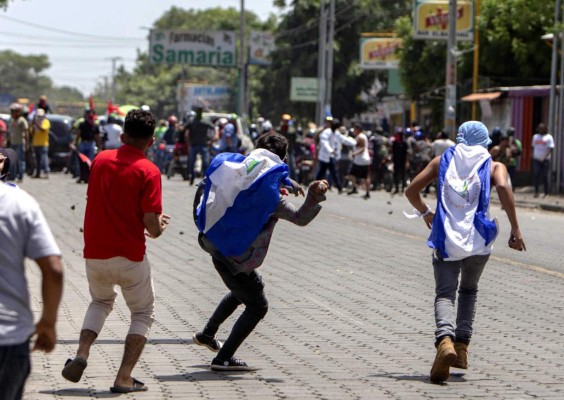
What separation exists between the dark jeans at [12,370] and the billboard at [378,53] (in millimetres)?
53246

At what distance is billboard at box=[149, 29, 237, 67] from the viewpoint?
232 ft

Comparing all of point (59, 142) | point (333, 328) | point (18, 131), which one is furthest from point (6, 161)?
point (59, 142)

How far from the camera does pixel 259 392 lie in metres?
7.72

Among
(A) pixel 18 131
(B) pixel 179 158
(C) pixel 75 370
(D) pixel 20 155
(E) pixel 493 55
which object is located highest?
(E) pixel 493 55

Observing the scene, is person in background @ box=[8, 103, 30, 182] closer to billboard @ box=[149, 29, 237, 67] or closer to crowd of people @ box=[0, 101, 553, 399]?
crowd of people @ box=[0, 101, 553, 399]

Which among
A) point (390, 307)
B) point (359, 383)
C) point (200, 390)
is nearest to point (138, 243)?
point (200, 390)

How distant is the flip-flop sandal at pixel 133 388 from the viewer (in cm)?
751

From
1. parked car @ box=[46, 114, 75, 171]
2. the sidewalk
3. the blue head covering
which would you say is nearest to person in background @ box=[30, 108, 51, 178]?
parked car @ box=[46, 114, 75, 171]

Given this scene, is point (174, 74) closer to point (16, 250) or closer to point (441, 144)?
point (441, 144)

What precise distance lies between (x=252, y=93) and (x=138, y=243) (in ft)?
307

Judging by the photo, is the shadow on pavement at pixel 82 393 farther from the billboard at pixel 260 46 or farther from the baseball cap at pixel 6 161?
the billboard at pixel 260 46

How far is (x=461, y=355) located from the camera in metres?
8.52

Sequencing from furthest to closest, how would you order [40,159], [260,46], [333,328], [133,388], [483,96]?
1. [260,46]
2. [483,96]
3. [40,159]
4. [333,328]
5. [133,388]

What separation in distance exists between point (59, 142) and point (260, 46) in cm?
3179
